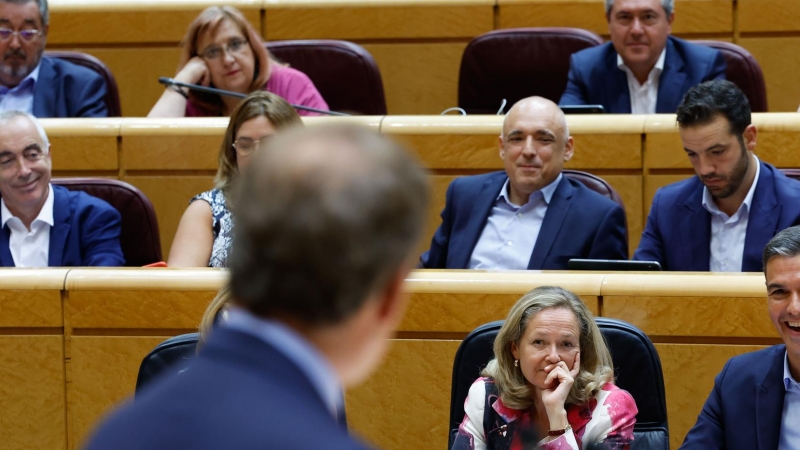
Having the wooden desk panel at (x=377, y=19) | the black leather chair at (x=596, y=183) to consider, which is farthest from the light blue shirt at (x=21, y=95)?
the black leather chair at (x=596, y=183)

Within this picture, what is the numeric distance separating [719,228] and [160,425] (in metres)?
1.93

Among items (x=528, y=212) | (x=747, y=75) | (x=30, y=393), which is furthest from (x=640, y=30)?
(x=30, y=393)

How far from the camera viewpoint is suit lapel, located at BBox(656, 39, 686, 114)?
2.80 metres

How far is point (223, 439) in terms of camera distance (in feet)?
1.53

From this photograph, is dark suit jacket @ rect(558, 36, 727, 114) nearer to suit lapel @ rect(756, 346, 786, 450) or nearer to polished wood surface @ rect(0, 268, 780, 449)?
polished wood surface @ rect(0, 268, 780, 449)

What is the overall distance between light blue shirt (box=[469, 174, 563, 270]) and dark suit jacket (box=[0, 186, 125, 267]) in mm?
739

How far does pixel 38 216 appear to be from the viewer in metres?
2.41

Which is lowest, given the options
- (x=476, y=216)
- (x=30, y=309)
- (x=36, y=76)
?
(x=30, y=309)

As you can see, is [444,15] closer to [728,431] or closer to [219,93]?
[219,93]

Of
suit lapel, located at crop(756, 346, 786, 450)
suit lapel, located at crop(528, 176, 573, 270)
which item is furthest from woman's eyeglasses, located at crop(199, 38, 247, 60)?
suit lapel, located at crop(756, 346, 786, 450)

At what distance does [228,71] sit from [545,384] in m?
1.52

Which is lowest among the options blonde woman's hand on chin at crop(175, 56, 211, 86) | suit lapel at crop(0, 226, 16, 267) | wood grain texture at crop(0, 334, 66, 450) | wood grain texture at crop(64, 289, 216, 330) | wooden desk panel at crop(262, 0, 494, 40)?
wood grain texture at crop(0, 334, 66, 450)

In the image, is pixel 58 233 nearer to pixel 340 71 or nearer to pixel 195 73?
pixel 195 73

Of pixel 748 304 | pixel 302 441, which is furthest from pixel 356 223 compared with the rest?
pixel 748 304
